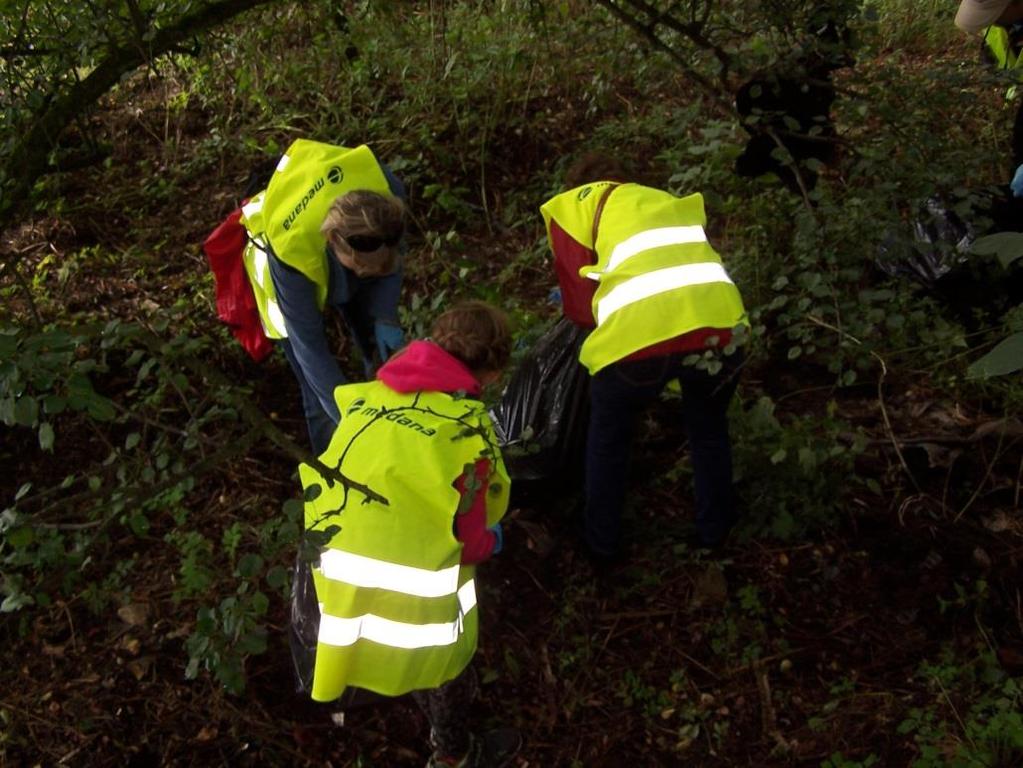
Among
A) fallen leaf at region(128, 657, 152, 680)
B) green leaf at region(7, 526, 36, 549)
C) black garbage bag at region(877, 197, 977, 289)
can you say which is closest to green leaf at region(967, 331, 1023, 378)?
green leaf at region(7, 526, 36, 549)

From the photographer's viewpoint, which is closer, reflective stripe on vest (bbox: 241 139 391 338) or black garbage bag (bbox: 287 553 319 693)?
black garbage bag (bbox: 287 553 319 693)

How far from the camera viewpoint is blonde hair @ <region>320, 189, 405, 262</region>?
2379 mm

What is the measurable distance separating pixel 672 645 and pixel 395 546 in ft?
4.42

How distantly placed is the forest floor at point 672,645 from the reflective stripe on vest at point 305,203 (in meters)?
1.17

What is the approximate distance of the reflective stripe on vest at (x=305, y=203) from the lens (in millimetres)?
2479

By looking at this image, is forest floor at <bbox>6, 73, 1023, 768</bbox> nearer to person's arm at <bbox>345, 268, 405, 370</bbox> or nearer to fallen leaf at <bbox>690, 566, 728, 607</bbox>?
fallen leaf at <bbox>690, 566, 728, 607</bbox>

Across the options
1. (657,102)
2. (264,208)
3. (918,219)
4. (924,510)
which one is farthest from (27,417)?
(657,102)

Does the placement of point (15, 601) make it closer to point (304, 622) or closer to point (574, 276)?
point (304, 622)

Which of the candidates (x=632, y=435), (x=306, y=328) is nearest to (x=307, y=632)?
(x=306, y=328)

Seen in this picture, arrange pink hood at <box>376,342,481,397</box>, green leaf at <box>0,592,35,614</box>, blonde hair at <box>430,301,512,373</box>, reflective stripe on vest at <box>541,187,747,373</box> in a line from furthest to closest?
reflective stripe on vest at <box>541,187,747,373</box> < blonde hair at <box>430,301,512,373</box> < pink hood at <box>376,342,481,397</box> < green leaf at <box>0,592,35,614</box>

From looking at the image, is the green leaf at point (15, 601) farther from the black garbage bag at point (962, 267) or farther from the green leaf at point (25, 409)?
the black garbage bag at point (962, 267)

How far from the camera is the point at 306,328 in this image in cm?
261

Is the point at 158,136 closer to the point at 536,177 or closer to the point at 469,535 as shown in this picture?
the point at 536,177

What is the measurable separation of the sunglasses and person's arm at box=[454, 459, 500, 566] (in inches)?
34.9
